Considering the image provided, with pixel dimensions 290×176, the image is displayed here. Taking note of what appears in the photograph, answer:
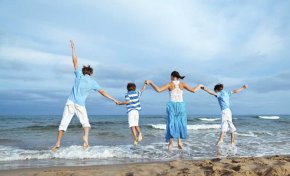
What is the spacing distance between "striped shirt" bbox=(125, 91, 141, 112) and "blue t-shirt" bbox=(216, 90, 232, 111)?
292cm

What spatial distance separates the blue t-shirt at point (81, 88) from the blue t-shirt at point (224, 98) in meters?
4.69

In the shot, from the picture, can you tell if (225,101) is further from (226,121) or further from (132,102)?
(132,102)

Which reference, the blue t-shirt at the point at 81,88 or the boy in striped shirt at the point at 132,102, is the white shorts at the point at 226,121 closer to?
the boy in striped shirt at the point at 132,102

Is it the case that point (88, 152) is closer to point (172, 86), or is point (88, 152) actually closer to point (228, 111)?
point (172, 86)

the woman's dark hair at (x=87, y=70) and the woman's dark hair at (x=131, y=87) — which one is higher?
the woman's dark hair at (x=87, y=70)

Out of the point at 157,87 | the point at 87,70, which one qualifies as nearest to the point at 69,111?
the point at 87,70

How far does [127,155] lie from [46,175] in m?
3.72

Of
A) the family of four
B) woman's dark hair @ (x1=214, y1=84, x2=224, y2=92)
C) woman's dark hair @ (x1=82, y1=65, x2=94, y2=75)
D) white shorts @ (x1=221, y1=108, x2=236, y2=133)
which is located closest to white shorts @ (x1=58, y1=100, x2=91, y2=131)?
the family of four

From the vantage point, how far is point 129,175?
16.6ft

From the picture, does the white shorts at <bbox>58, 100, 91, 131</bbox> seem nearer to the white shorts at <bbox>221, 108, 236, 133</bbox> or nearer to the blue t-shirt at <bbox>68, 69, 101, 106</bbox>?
the blue t-shirt at <bbox>68, 69, 101, 106</bbox>

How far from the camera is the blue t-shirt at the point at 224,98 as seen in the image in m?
10.7

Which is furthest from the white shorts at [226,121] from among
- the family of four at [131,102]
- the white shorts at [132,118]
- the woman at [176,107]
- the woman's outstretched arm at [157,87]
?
the white shorts at [132,118]

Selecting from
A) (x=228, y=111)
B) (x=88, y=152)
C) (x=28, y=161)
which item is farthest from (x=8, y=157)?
(x=228, y=111)

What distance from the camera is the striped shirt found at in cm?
939
